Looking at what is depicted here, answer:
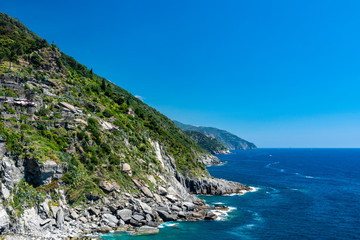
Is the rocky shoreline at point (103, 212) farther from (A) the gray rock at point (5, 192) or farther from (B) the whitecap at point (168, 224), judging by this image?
(B) the whitecap at point (168, 224)

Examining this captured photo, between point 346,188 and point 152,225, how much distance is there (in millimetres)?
82360

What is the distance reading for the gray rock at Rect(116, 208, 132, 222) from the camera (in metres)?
39.3

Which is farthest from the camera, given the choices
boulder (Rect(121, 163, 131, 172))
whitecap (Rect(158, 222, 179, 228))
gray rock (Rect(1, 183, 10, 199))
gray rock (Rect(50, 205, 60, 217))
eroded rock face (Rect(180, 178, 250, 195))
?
eroded rock face (Rect(180, 178, 250, 195))

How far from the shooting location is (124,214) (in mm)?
39875

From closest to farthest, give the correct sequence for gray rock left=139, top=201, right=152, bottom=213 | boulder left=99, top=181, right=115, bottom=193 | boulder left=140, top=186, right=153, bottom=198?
boulder left=99, top=181, right=115, bottom=193, gray rock left=139, top=201, right=152, bottom=213, boulder left=140, top=186, right=153, bottom=198

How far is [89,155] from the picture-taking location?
46938 millimetres

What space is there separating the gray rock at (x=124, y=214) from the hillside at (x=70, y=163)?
185 millimetres

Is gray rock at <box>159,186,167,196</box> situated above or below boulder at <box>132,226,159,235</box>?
above

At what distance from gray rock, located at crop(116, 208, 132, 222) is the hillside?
19cm

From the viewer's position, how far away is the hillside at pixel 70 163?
33.0 m

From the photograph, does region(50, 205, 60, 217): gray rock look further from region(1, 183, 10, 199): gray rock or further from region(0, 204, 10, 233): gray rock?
region(1, 183, 10, 199): gray rock

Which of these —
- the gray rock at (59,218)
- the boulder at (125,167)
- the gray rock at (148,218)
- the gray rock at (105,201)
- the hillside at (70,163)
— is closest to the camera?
the gray rock at (59,218)

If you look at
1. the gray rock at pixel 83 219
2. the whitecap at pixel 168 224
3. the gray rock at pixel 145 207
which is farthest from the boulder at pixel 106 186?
the whitecap at pixel 168 224

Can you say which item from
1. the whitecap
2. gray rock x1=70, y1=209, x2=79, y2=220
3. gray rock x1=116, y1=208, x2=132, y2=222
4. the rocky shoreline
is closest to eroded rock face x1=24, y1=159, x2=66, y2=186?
the rocky shoreline
